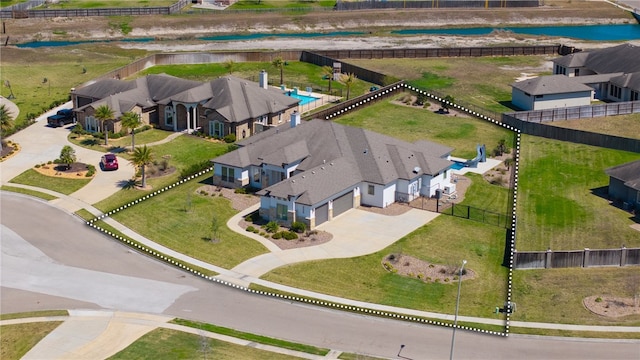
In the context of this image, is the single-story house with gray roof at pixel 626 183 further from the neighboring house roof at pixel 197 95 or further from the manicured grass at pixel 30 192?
the manicured grass at pixel 30 192

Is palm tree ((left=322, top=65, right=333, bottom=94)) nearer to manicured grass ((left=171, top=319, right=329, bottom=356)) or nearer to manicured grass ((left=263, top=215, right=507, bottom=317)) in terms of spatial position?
manicured grass ((left=263, top=215, right=507, bottom=317))

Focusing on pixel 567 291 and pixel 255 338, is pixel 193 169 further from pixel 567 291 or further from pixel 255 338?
pixel 567 291

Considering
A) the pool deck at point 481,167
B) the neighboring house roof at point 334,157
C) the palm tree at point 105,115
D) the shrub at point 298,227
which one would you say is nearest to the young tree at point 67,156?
the palm tree at point 105,115

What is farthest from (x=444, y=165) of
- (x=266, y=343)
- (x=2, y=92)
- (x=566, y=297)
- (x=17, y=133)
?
(x=2, y=92)

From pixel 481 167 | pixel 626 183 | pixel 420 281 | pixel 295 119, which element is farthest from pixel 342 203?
pixel 626 183

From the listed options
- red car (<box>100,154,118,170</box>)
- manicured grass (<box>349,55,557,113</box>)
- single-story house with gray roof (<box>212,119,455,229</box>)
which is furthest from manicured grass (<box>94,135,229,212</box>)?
manicured grass (<box>349,55,557,113</box>)

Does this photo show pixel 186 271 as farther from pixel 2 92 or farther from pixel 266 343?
pixel 2 92
